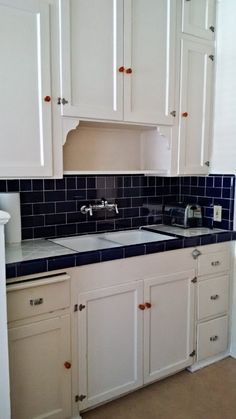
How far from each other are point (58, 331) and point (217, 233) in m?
1.24

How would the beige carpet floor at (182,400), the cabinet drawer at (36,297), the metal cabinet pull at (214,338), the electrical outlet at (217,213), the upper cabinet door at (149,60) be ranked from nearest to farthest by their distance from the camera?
the cabinet drawer at (36,297)
the beige carpet floor at (182,400)
the upper cabinet door at (149,60)
the metal cabinet pull at (214,338)
the electrical outlet at (217,213)

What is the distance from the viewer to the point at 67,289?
5.65 ft

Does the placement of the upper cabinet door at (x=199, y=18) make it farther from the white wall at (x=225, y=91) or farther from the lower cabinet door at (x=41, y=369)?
the lower cabinet door at (x=41, y=369)

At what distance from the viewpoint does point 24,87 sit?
5.66 feet

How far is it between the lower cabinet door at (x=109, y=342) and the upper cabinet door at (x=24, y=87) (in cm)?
77

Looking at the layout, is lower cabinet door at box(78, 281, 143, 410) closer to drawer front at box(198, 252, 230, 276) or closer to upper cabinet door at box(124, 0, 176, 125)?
drawer front at box(198, 252, 230, 276)

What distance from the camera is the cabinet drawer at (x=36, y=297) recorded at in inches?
61.3

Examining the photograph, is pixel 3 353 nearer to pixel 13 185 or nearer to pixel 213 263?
pixel 13 185

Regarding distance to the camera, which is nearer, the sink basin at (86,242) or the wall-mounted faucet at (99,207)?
the sink basin at (86,242)

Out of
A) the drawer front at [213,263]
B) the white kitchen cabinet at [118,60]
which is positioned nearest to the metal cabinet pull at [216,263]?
the drawer front at [213,263]

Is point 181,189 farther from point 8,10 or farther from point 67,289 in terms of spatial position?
point 8,10

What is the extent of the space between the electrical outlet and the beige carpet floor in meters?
1.04

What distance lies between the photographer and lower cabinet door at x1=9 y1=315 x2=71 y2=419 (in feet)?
5.23

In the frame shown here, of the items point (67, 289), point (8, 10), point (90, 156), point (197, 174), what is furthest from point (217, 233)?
point (8, 10)
